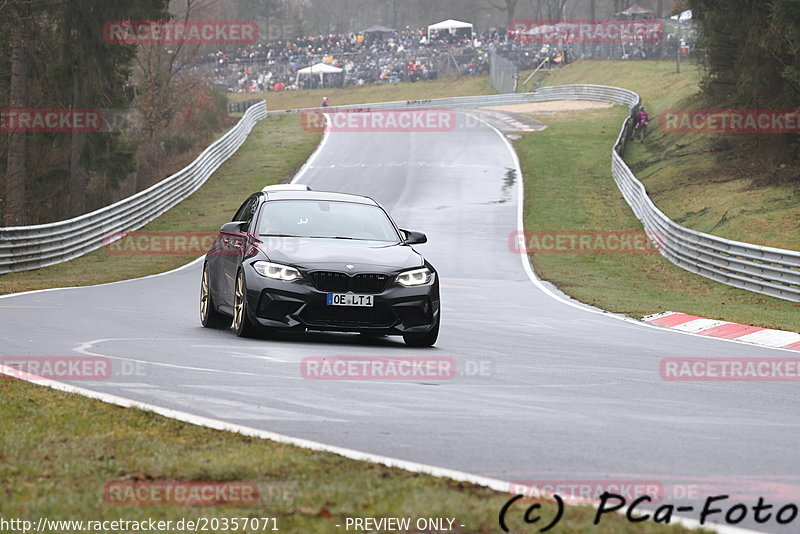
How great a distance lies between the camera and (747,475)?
5992 mm

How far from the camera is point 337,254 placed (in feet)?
39.2

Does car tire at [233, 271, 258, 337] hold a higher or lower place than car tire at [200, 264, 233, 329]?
higher

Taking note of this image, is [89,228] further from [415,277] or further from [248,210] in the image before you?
[415,277]

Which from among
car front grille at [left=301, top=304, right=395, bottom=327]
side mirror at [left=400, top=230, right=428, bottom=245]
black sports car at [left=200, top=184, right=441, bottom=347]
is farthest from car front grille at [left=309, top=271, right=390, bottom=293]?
side mirror at [left=400, top=230, right=428, bottom=245]

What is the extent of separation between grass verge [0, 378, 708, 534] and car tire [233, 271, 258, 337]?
180 inches

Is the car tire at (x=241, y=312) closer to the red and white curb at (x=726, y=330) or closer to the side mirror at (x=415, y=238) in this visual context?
the side mirror at (x=415, y=238)

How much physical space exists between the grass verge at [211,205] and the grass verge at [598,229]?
9.42m

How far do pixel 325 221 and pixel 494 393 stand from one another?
4.72 m

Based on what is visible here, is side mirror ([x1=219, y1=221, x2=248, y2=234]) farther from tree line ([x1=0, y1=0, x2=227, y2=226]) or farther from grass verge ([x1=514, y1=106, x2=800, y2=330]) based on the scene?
tree line ([x1=0, y1=0, x2=227, y2=226])

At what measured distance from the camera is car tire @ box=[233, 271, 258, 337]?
465 inches

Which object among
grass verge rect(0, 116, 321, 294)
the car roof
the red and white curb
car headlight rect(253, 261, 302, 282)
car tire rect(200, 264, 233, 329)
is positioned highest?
the car roof

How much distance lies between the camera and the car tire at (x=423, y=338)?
12055 mm

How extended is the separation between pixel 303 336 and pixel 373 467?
276 inches

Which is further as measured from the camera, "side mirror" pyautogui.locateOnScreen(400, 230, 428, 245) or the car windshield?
"side mirror" pyautogui.locateOnScreen(400, 230, 428, 245)
